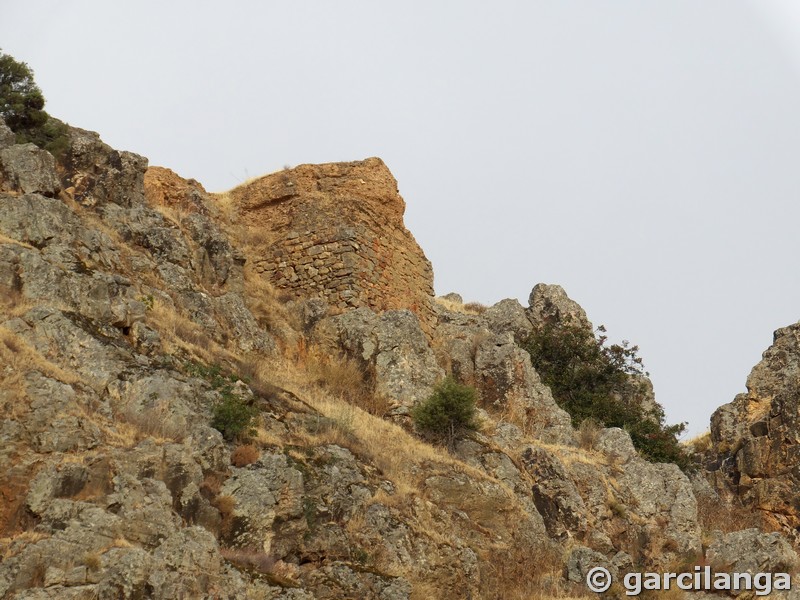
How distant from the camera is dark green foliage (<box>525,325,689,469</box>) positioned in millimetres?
27344

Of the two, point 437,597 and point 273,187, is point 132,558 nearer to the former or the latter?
point 437,597

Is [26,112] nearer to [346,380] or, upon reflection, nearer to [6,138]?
[6,138]

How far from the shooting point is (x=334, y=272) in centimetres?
2544

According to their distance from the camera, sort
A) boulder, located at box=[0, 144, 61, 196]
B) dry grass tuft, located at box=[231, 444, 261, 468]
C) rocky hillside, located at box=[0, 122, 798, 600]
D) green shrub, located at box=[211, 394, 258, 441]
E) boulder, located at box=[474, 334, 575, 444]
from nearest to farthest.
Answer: rocky hillside, located at box=[0, 122, 798, 600] → dry grass tuft, located at box=[231, 444, 261, 468] → green shrub, located at box=[211, 394, 258, 441] → boulder, located at box=[0, 144, 61, 196] → boulder, located at box=[474, 334, 575, 444]

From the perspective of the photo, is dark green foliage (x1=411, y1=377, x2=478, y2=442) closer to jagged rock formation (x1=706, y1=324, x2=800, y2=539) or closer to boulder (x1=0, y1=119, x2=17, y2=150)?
jagged rock formation (x1=706, y1=324, x2=800, y2=539)

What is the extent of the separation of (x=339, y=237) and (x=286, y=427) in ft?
28.2

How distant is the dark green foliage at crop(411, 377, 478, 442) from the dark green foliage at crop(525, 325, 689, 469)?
→ 22.0ft

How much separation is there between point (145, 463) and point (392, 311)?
10400mm

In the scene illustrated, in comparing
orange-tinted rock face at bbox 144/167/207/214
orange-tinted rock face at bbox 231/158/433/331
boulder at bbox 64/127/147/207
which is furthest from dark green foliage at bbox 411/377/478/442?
orange-tinted rock face at bbox 144/167/207/214

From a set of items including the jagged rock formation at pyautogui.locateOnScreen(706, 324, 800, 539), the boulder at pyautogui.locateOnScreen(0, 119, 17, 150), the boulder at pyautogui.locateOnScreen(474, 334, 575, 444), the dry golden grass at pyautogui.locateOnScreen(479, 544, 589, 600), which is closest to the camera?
the dry golden grass at pyautogui.locateOnScreen(479, 544, 589, 600)

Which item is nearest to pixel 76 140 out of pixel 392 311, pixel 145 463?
pixel 392 311

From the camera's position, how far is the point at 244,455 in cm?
1612

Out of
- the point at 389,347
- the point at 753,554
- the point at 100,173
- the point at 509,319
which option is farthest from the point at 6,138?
the point at 753,554

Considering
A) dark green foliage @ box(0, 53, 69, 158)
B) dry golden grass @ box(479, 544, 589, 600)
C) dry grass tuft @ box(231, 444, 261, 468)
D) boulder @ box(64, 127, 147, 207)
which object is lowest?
dry golden grass @ box(479, 544, 589, 600)
